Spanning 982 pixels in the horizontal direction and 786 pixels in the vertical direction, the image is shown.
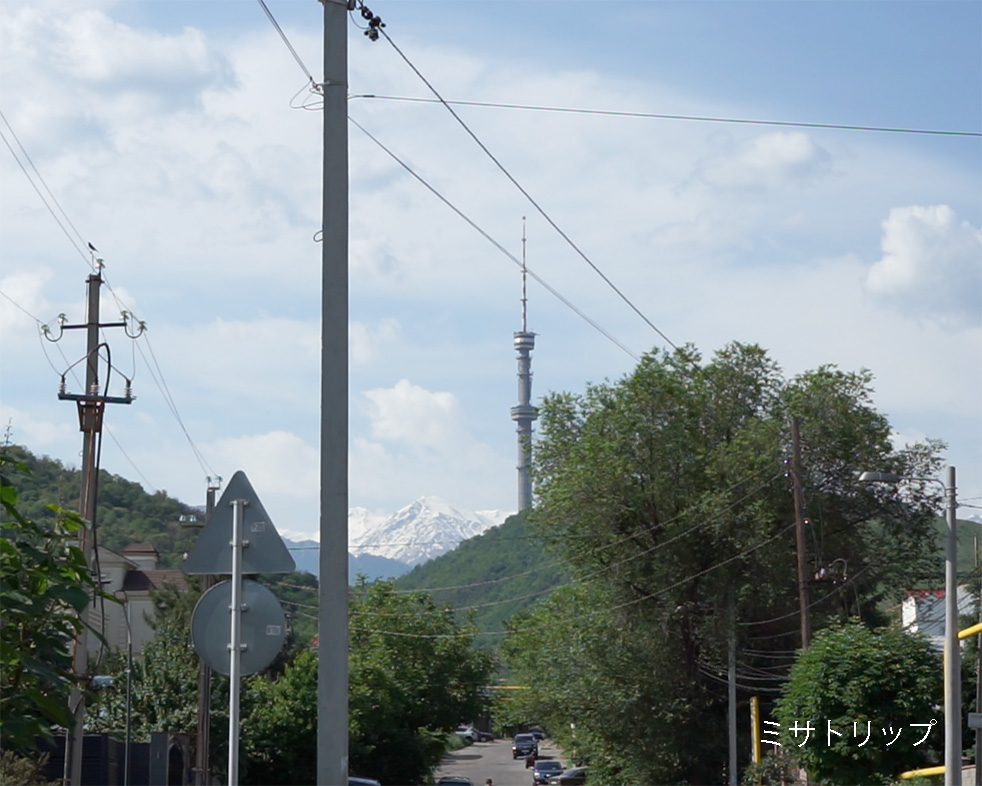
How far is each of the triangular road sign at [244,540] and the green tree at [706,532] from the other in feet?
110

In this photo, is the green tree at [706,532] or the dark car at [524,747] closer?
the green tree at [706,532]

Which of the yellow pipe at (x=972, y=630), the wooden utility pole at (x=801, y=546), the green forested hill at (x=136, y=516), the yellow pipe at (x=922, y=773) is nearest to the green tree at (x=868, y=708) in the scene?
the yellow pipe at (x=922, y=773)

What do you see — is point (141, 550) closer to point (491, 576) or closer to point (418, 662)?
point (418, 662)

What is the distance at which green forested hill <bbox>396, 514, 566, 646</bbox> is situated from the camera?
153125mm

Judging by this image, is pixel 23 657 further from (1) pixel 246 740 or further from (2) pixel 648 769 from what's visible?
(2) pixel 648 769

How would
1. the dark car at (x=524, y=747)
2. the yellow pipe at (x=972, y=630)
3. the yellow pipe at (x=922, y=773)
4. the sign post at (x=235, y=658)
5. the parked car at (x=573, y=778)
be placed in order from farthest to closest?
the dark car at (x=524, y=747), the parked car at (x=573, y=778), the yellow pipe at (x=922, y=773), the yellow pipe at (x=972, y=630), the sign post at (x=235, y=658)

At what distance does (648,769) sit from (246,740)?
531 inches

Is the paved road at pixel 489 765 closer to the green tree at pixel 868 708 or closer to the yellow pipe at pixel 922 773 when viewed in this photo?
the green tree at pixel 868 708

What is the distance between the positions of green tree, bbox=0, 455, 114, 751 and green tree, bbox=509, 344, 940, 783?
3514cm

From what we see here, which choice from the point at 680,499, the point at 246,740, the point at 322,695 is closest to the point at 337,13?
the point at 322,695

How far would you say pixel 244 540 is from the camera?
25.6ft

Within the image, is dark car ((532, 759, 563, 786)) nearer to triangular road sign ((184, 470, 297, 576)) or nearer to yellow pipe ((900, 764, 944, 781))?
yellow pipe ((900, 764, 944, 781))

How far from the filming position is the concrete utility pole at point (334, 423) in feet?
23.3

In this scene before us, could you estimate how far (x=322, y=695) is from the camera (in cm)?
715
